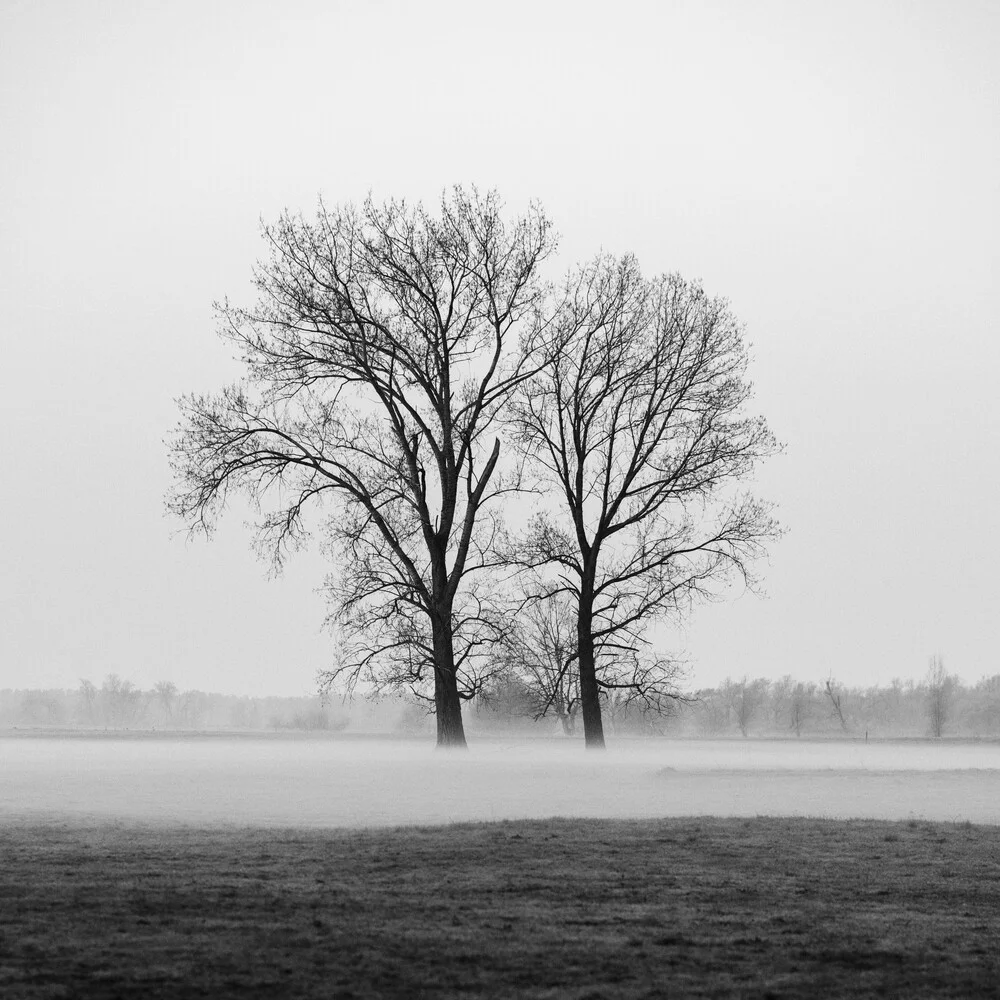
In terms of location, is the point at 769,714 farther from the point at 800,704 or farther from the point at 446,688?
the point at 446,688

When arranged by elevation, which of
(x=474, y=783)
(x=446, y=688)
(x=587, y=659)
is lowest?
(x=474, y=783)

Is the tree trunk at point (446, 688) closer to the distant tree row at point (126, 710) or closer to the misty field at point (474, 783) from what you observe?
the misty field at point (474, 783)

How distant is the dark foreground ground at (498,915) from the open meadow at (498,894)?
1.1 inches

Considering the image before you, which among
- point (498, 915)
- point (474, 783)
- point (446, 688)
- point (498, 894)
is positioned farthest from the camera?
point (446, 688)

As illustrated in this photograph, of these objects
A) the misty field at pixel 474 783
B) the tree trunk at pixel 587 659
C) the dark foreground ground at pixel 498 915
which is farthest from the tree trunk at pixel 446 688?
the dark foreground ground at pixel 498 915

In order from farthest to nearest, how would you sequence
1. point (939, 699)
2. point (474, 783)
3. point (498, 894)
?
point (939, 699), point (474, 783), point (498, 894)

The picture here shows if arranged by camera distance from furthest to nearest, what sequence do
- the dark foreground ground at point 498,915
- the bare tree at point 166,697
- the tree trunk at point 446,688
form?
1. the bare tree at point 166,697
2. the tree trunk at point 446,688
3. the dark foreground ground at point 498,915

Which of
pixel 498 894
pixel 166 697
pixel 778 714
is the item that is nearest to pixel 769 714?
pixel 778 714

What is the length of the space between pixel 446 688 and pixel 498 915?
22.5 m

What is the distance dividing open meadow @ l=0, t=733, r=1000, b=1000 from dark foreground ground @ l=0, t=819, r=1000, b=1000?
1.1 inches

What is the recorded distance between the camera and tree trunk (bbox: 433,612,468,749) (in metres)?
29.9

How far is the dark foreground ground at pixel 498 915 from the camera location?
617 cm

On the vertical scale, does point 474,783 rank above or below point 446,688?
below

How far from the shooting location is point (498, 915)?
319 inches
